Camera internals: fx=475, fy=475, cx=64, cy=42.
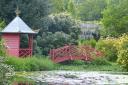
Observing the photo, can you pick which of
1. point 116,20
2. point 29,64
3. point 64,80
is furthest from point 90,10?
point 64,80

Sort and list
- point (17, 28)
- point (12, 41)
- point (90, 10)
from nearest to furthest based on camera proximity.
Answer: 1. point (17, 28)
2. point (12, 41)
3. point (90, 10)

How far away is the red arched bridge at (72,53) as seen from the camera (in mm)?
38781

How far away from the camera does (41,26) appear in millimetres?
42656

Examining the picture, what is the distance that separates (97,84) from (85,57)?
57.5 feet

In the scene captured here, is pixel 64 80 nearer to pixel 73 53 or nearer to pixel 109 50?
pixel 73 53

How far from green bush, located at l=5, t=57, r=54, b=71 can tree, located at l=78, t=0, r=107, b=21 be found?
59064 mm

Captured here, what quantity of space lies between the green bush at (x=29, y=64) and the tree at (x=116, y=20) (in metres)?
20.3

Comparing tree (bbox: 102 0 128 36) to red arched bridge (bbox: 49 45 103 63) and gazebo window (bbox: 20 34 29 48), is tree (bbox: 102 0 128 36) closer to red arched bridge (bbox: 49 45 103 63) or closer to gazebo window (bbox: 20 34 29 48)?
red arched bridge (bbox: 49 45 103 63)

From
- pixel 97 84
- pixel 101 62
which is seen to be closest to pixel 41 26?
pixel 101 62

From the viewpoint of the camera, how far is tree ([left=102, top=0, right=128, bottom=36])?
5346 centimetres

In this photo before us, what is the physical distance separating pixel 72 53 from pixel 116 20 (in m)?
16.4

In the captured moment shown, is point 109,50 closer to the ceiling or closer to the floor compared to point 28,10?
closer to the floor

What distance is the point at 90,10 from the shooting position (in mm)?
93125

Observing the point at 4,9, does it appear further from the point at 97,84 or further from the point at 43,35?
the point at 97,84
